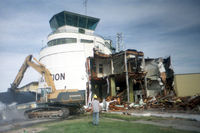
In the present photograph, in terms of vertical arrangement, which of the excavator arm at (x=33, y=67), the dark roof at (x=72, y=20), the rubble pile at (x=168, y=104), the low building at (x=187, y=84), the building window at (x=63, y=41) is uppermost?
the dark roof at (x=72, y=20)

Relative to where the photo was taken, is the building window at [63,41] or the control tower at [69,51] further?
the building window at [63,41]

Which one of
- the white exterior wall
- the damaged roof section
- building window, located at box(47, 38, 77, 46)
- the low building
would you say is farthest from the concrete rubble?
building window, located at box(47, 38, 77, 46)

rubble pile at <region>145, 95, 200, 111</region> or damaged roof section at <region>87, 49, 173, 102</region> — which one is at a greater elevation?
damaged roof section at <region>87, 49, 173, 102</region>

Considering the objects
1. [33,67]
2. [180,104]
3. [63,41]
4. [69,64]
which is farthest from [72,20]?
[180,104]

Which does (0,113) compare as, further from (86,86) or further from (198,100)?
(198,100)

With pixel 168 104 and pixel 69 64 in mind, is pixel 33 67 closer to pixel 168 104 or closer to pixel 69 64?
pixel 69 64

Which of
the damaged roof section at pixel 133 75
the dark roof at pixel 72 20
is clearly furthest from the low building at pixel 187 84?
the dark roof at pixel 72 20

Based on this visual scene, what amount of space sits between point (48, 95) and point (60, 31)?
13.9m

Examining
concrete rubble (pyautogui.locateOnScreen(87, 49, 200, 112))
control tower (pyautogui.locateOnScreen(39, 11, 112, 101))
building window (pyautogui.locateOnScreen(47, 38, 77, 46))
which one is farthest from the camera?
building window (pyautogui.locateOnScreen(47, 38, 77, 46))

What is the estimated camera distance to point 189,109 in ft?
42.4

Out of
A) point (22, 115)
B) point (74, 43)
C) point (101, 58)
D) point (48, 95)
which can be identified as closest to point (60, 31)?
point (74, 43)

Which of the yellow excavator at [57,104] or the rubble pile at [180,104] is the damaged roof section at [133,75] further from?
the yellow excavator at [57,104]

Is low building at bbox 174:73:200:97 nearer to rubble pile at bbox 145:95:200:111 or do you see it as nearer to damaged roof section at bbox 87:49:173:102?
damaged roof section at bbox 87:49:173:102

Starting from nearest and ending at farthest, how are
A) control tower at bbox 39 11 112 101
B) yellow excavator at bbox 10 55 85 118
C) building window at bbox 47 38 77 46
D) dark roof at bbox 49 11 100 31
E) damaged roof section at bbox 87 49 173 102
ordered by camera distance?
yellow excavator at bbox 10 55 85 118, damaged roof section at bbox 87 49 173 102, control tower at bbox 39 11 112 101, building window at bbox 47 38 77 46, dark roof at bbox 49 11 100 31
